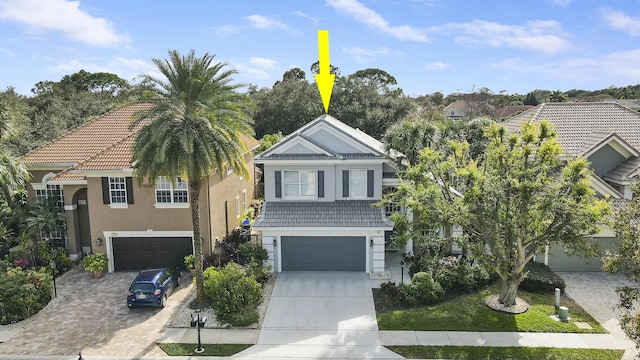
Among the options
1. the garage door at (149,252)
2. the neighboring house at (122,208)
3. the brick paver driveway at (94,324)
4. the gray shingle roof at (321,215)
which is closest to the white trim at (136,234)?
the neighboring house at (122,208)

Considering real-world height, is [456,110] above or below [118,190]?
above

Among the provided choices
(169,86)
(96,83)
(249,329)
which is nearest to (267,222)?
(249,329)

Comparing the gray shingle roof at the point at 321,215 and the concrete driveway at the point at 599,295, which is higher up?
the gray shingle roof at the point at 321,215

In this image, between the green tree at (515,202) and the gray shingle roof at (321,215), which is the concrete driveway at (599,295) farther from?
the gray shingle roof at (321,215)

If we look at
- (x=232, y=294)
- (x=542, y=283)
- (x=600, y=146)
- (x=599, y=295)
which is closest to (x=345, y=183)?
(x=232, y=294)

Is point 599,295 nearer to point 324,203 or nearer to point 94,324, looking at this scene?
point 324,203

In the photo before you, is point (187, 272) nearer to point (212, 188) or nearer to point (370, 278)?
point (212, 188)
